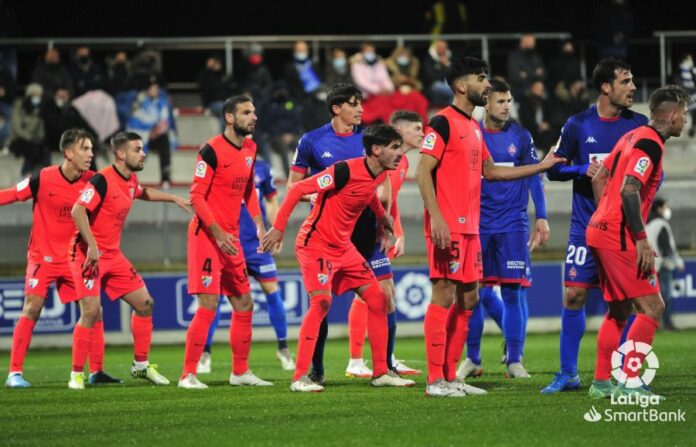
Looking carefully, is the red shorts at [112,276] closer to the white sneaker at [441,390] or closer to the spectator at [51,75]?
the white sneaker at [441,390]

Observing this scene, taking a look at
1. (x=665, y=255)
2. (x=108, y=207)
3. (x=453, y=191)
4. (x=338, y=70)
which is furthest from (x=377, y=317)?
(x=338, y=70)

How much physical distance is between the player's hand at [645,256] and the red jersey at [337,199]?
8.39ft

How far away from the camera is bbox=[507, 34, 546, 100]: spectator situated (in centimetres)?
2306

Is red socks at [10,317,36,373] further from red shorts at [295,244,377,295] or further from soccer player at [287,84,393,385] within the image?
red shorts at [295,244,377,295]

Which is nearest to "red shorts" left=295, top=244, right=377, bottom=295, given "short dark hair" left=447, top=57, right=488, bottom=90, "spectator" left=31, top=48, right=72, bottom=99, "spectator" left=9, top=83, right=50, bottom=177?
"short dark hair" left=447, top=57, right=488, bottom=90

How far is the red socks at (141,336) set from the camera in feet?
36.7

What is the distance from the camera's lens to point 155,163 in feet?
74.4

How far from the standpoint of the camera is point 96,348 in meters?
11.3

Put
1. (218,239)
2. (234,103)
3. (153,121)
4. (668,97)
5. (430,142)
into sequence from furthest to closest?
(153,121), (234,103), (218,239), (430,142), (668,97)

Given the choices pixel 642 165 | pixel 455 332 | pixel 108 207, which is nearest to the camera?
pixel 642 165

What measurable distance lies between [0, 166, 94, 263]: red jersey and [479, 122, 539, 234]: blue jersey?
4039mm

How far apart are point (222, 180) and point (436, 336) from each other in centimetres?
273

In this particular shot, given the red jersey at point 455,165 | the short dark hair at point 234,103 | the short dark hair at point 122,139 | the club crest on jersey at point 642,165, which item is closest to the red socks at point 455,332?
the red jersey at point 455,165

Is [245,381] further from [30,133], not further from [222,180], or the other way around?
[30,133]
